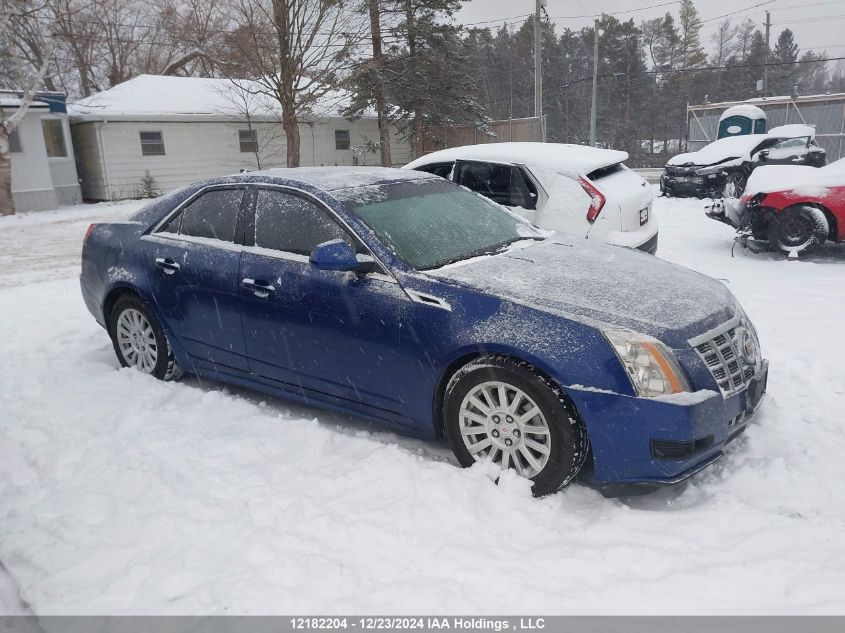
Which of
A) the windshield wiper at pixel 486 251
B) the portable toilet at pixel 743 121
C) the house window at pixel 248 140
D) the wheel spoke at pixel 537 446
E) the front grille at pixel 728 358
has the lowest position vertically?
the wheel spoke at pixel 537 446

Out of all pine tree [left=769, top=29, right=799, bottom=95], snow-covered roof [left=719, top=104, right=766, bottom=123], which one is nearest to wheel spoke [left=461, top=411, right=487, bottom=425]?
snow-covered roof [left=719, top=104, right=766, bottom=123]

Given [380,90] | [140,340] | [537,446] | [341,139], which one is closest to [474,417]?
[537,446]

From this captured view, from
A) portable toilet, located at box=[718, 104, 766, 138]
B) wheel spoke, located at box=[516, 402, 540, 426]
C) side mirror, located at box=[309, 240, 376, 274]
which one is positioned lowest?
wheel spoke, located at box=[516, 402, 540, 426]

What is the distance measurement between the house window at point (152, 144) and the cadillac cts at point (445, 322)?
20.6m

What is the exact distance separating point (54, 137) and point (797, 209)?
22234mm

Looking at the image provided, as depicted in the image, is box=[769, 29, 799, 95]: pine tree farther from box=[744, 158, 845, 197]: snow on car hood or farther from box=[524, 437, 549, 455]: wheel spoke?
box=[524, 437, 549, 455]: wheel spoke

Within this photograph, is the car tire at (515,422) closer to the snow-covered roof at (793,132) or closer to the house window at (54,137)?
the snow-covered roof at (793,132)

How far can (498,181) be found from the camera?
7.05 metres

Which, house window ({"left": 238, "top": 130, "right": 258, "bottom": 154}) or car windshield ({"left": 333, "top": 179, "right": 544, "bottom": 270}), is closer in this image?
car windshield ({"left": 333, "top": 179, "right": 544, "bottom": 270})

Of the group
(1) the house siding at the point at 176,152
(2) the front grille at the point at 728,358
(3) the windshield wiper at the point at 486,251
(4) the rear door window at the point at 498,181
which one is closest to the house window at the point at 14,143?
(1) the house siding at the point at 176,152

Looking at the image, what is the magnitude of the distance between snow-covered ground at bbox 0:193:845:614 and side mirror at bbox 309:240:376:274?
1059 mm

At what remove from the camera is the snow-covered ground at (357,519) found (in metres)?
2.67

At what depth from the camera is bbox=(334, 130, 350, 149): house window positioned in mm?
29016
